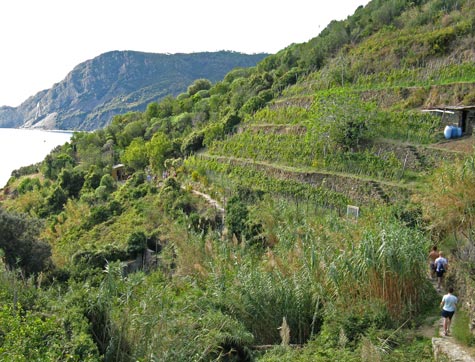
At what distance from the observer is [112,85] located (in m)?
164

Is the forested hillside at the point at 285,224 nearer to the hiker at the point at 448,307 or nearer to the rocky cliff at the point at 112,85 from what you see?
the hiker at the point at 448,307

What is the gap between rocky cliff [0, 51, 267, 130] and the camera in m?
140

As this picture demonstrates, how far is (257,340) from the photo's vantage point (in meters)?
9.83

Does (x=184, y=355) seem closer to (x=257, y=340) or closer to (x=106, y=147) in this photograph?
(x=257, y=340)

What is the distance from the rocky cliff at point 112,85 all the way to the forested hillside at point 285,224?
344 feet

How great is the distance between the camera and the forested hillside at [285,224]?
811cm

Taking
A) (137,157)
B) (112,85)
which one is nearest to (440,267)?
(137,157)

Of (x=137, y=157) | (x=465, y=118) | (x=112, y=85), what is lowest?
(x=137, y=157)

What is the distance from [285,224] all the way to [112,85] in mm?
163180

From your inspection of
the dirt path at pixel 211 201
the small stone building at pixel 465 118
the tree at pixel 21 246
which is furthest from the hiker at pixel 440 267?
the tree at pixel 21 246

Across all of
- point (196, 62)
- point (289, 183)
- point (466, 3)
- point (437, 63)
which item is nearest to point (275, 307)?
point (289, 183)

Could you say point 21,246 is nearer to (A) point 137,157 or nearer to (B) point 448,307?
(B) point 448,307

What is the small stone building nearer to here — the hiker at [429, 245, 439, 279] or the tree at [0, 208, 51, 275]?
the hiker at [429, 245, 439, 279]

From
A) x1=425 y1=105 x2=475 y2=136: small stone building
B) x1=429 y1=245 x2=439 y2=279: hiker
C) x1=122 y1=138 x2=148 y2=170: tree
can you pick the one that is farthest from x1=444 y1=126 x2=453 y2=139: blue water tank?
x1=122 y1=138 x2=148 y2=170: tree
